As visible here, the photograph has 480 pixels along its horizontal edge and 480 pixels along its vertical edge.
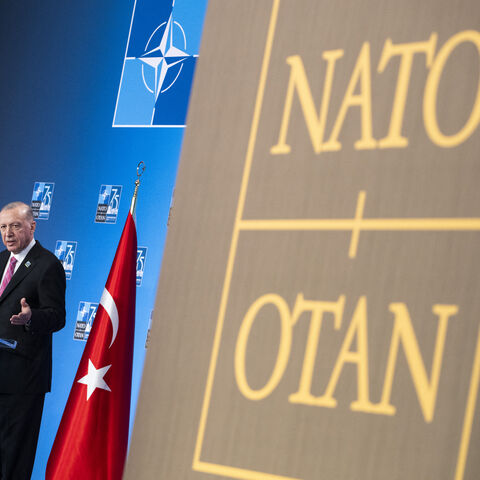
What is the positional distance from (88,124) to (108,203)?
53cm

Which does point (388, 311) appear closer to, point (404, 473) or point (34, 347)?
point (404, 473)

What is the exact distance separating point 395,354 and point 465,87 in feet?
0.63

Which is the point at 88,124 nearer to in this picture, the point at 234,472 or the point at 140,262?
the point at 140,262

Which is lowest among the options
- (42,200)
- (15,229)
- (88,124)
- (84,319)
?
(84,319)

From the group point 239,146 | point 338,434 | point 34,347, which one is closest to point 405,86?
point 239,146

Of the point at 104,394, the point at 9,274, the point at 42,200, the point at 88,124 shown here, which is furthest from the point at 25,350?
the point at 88,124

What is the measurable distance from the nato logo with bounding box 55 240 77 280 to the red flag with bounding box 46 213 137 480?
1.78 meters

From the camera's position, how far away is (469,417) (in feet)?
1.58

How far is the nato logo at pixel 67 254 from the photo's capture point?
4293mm

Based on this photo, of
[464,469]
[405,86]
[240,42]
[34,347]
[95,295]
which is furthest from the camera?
[95,295]

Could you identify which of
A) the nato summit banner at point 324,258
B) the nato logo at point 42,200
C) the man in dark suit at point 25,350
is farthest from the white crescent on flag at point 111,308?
the nato logo at point 42,200

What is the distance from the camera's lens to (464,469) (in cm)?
47

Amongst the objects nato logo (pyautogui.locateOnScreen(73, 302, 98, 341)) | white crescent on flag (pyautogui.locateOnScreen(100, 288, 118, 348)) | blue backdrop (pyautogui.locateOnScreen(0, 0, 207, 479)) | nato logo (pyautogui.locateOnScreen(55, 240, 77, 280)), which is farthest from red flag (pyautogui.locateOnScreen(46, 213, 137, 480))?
nato logo (pyautogui.locateOnScreen(55, 240, 77, 280))

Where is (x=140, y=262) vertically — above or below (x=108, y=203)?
below
